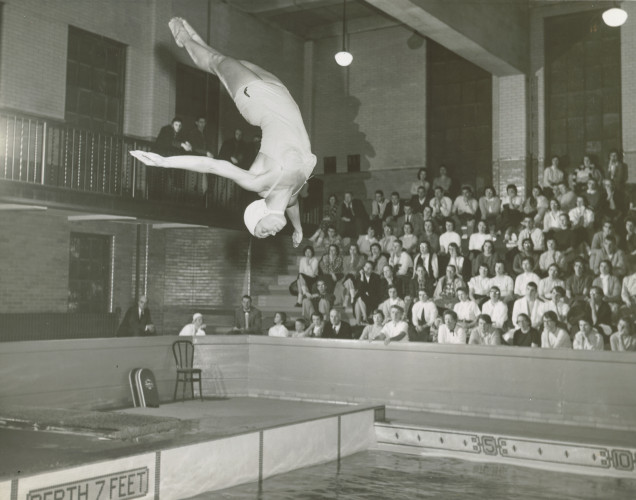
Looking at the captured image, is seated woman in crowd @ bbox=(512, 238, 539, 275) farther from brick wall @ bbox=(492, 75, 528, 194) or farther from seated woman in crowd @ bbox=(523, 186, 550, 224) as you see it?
brick wall @ bbox=(492, 75, 528, 194)

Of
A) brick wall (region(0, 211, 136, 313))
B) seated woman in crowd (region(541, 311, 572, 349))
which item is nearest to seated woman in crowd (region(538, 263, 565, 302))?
seated woman in crowd (region(541, 311, 572, 349))

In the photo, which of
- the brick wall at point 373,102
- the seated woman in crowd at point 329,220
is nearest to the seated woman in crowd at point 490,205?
the seated woman in crowd at point 329,220

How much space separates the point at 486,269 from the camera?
38.5 ft

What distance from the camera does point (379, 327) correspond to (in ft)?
39.0

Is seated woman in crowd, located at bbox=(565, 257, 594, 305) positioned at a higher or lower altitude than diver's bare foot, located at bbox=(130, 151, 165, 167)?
lower

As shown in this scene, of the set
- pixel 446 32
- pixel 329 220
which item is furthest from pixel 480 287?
pixel 329 220

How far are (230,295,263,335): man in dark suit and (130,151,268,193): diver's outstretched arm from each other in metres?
7.54

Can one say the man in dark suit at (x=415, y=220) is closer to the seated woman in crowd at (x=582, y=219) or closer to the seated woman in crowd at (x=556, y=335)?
the seated woman in crowd at (x=582, y=219)

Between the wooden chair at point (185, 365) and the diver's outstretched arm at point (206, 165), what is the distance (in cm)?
670

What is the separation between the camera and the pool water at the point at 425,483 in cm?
742

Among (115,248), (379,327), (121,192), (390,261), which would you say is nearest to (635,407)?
(379,327)

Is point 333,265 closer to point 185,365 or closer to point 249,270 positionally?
point 185,365

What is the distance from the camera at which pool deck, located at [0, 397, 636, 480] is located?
247 inches

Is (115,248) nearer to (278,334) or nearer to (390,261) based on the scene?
(278,334)
